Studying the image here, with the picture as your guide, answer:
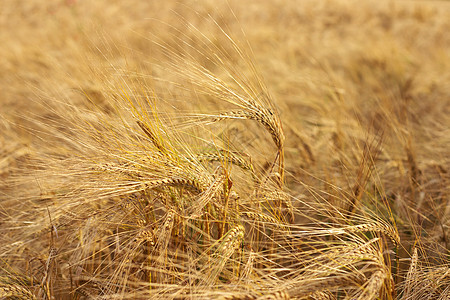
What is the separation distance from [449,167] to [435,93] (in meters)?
1.90

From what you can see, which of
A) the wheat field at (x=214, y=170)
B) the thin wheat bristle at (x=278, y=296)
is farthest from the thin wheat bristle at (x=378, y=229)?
the thin wheat bristle at (x=278, y=296)

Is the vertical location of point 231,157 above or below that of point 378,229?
above

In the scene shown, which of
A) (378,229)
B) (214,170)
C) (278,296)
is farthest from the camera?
(214,170)

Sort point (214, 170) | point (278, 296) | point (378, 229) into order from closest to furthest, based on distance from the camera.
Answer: point (278, 296)
point (378, 229)
point (214, 170)

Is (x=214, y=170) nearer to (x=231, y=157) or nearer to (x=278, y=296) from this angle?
(x=231, y=157)

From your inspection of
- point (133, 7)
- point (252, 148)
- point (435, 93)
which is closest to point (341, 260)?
point (252, 148)

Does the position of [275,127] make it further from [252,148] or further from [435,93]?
[435,93]

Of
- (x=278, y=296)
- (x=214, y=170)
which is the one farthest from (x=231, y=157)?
(x=278, y=296)

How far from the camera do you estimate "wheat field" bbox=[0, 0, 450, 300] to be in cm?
106

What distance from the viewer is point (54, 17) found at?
5152 millimetres

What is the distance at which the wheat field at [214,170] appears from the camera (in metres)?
1.06

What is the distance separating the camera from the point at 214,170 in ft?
4.06

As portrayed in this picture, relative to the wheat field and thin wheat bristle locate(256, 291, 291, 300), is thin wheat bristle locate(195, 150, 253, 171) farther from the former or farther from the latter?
thin wheat bristle locate(256, 291, 291, 300)

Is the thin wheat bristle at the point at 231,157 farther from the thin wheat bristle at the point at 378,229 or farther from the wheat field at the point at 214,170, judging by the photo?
the thin wheat bristle at the point at 378,229
